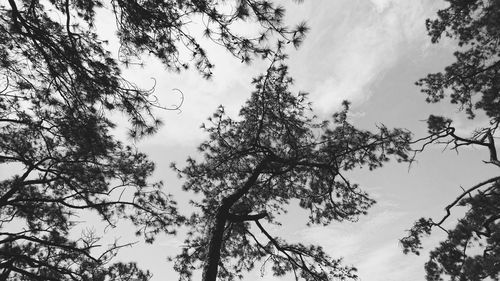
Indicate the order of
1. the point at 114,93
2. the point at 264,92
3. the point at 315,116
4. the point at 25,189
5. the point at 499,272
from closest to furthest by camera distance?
the point at 114,93 < the point at 499,272 < the point at 25,189 < the point at 264,92 < the point at 315,116

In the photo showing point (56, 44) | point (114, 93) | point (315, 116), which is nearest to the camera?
point (56, 44)

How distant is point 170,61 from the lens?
484 centimetres

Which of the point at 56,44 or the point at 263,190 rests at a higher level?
the point at 263,190

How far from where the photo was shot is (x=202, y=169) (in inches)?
341

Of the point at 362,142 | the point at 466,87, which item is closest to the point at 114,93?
the point at 362,142

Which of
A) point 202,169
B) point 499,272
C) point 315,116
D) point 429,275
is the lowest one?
point 499,272

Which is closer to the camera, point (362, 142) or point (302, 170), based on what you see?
point (362, 142)

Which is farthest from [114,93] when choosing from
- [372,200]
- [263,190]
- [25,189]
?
[372,200]

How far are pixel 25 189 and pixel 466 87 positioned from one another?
1134cm

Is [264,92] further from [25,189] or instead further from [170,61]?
[25,189]

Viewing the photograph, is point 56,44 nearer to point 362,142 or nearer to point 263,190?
point 263,190

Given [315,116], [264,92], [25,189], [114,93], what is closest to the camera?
[114,93]

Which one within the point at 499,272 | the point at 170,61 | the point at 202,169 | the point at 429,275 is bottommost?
the point at 499,272

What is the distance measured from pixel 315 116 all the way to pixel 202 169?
3476mm
